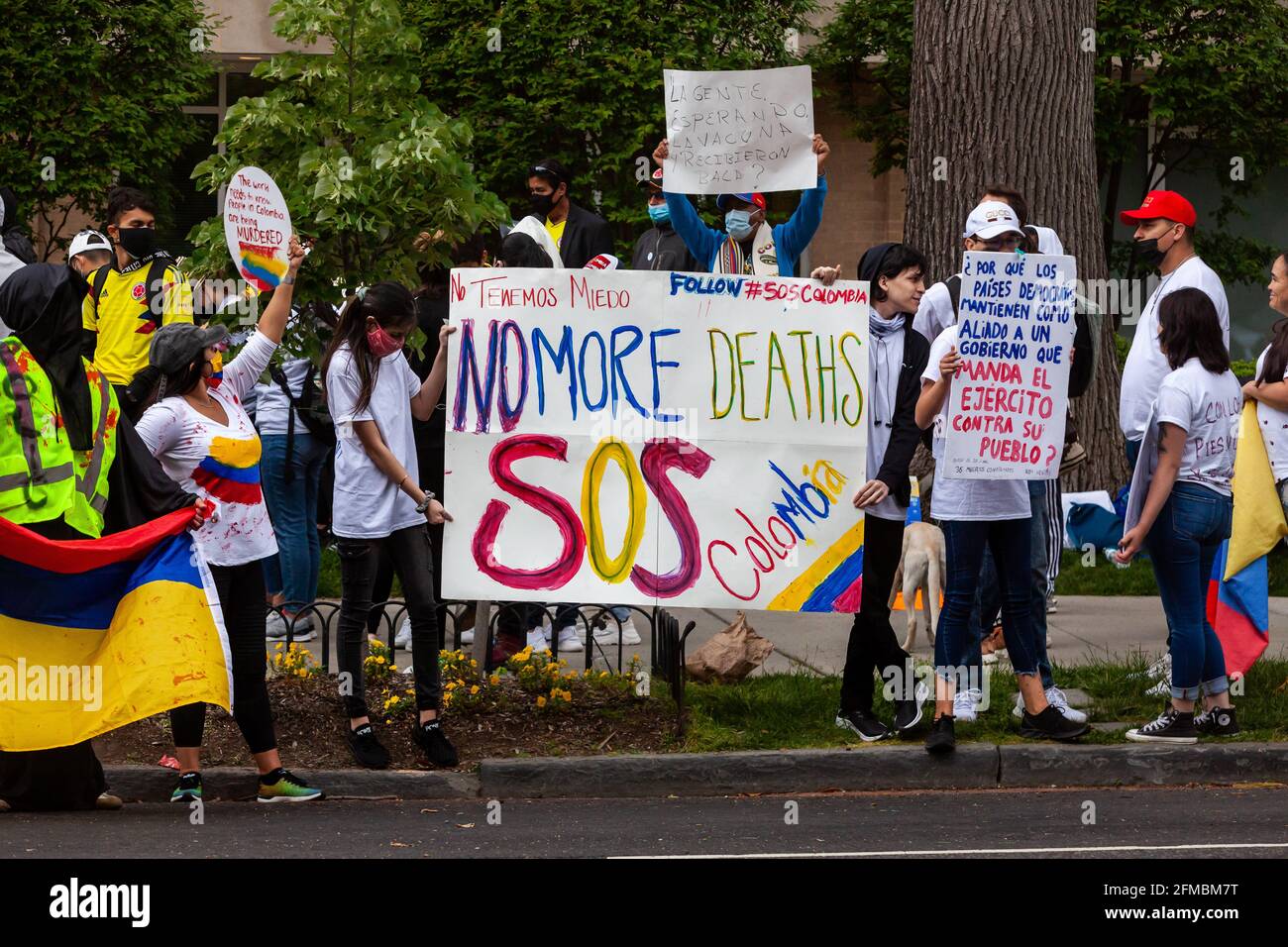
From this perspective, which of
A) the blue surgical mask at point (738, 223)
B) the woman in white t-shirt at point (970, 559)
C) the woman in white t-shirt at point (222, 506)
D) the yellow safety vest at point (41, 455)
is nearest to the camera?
the yellow safety vest at point (41, 455)

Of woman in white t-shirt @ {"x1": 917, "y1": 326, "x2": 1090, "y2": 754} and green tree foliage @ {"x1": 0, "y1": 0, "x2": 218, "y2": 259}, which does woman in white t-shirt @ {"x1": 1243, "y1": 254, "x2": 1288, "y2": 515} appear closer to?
woman in white t-shirt @ {"x1": 917, "y1": 326, "x2": 1090, "y2": 754}

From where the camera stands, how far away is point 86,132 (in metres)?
16.2

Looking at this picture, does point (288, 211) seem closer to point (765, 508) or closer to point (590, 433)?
point (590, 433)

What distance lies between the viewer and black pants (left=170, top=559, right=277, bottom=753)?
6922 mm

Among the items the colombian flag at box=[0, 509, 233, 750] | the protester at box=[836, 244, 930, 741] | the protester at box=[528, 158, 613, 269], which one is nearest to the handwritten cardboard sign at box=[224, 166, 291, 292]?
the colombian flag at box=[0, 509, 233, 750]

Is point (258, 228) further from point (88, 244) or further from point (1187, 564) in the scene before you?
point (1187, 564)

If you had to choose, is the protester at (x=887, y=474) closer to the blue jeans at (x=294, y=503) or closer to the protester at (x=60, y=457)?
the protester at (x=60, y=457)

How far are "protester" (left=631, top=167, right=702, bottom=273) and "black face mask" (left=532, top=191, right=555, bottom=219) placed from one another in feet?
1.73

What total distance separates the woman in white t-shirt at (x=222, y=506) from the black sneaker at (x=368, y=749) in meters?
0.27

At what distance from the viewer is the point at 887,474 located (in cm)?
743

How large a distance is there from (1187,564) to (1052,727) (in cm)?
85

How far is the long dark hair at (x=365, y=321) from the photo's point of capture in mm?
7285

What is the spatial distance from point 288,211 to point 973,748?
136 inches

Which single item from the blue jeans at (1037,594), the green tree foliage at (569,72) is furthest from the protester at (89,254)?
the green tree foliage at (569,72)
